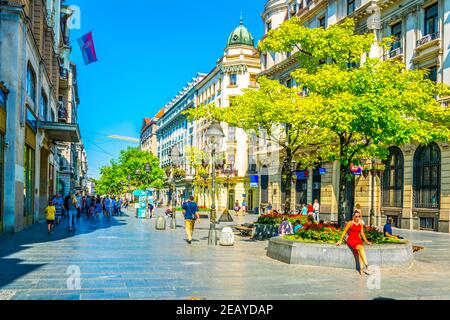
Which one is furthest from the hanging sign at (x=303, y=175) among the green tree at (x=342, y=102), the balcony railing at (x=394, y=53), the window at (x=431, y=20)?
the green tree at (x=342, y=102)

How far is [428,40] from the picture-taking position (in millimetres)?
28703

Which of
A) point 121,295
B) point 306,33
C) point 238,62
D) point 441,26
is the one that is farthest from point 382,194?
point 238,62

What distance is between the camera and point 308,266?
492 inches

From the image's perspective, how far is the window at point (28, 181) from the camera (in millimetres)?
24359

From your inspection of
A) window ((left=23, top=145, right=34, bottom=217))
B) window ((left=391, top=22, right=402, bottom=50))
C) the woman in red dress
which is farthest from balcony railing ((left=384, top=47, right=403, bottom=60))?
window ((left=23, top=145, right=34, bottom=217))

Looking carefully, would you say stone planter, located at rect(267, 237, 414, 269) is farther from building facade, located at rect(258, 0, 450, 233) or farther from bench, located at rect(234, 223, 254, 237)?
building facade, located at rect(258, 0, 450, 233)

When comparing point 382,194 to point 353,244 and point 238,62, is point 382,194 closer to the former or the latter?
point 353,244

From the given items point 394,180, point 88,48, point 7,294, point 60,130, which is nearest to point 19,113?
point 60,130

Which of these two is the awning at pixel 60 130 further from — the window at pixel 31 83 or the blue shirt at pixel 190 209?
the blue shirt at pixel 190 209

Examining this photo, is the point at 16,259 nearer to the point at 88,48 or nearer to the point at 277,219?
the point at 277,219

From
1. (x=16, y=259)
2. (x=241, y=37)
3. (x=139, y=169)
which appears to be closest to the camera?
(x=16, y=259)

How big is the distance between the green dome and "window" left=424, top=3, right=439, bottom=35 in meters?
38.1

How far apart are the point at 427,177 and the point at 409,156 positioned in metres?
1.90

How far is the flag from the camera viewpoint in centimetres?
3784
